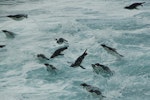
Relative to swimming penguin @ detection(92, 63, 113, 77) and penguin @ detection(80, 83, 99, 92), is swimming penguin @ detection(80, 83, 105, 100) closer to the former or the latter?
penguin @ detection(80, 83, 99, 92)

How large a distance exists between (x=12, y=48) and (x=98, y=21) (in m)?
3.19

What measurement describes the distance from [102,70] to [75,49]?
7.24ft

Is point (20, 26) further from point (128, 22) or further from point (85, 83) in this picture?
point (85, 83)

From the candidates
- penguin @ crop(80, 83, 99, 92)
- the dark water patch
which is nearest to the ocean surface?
the dark water patch

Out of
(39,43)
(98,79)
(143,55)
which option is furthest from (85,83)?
(39,43)

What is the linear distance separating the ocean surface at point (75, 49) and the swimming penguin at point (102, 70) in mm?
123

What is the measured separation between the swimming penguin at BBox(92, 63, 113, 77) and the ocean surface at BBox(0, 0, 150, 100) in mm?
123

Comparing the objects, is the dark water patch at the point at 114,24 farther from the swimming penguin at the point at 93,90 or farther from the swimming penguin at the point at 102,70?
the swimming penguin at the point at 93,90

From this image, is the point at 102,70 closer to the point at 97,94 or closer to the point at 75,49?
the point at 97,94

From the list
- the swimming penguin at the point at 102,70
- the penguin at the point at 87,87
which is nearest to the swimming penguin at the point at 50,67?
the swimming penguin at the point at 102,70

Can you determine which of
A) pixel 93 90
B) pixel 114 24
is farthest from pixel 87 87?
pixel 114 24

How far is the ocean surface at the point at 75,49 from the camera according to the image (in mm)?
8375

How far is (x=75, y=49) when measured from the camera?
10.5m

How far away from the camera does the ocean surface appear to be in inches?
330
